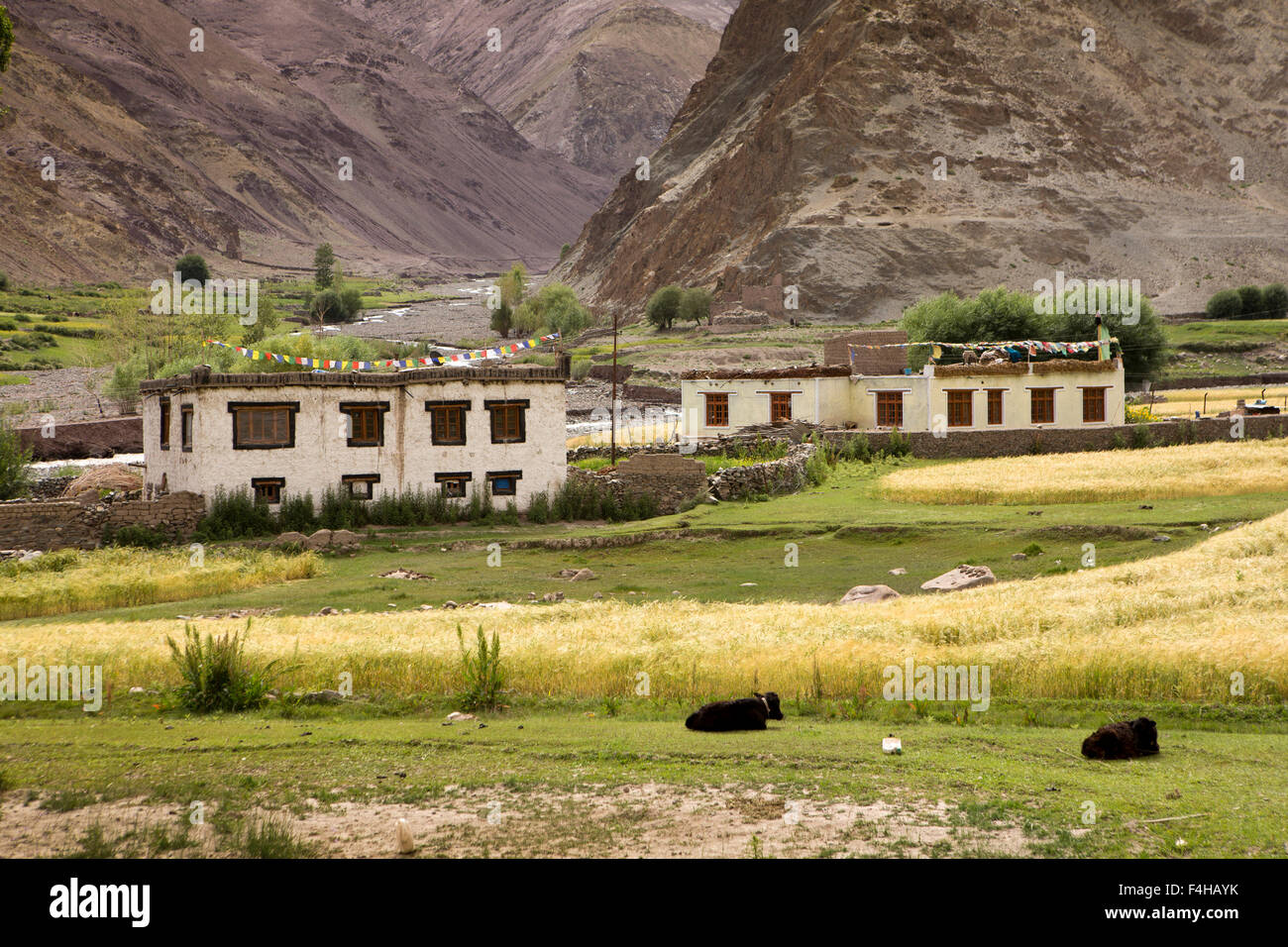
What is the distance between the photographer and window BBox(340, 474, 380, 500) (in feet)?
133

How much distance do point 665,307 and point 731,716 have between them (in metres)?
132

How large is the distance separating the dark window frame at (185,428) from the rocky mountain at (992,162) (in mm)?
104744

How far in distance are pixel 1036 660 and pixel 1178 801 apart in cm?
648

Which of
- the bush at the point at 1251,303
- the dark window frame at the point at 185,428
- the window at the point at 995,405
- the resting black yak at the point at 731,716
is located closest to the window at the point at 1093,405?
the window at the point at 995,405

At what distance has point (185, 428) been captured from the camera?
132 ft

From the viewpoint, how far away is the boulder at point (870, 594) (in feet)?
82.2

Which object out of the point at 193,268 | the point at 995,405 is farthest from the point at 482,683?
the point at 193,268

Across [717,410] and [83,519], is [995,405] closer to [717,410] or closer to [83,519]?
[717,410]

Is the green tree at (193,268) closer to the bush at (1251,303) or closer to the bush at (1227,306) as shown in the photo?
the bush at (1227,306)

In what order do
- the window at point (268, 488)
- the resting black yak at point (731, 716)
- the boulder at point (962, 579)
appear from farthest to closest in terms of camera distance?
the window at point (268, 488)
the boulder at point (962, 579)
the resting black yak at point (731, 716)

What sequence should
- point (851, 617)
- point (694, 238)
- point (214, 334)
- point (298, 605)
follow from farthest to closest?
point (694, 238)
point (214, 334)
point (298, 605)
point (851, 617)
